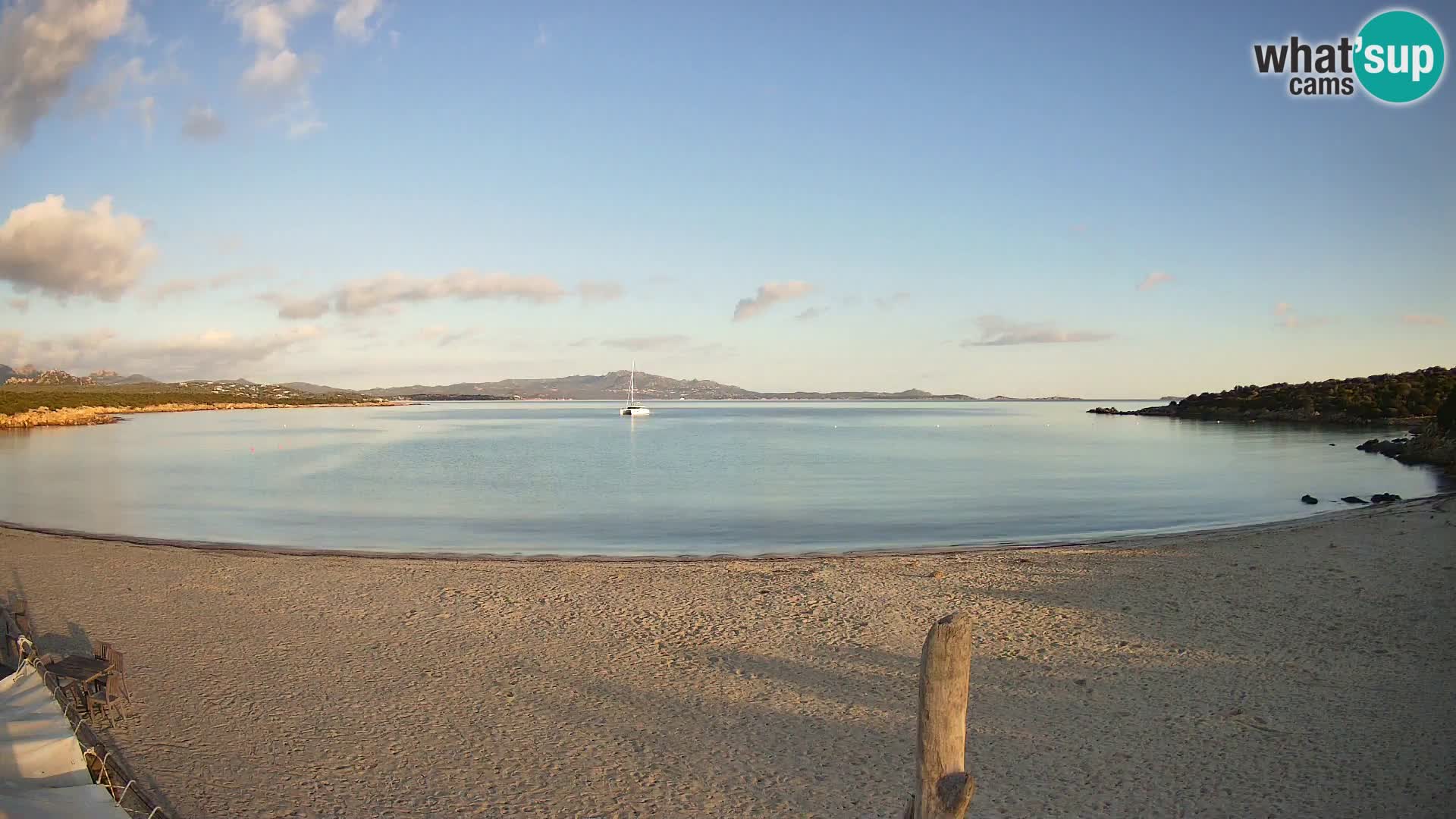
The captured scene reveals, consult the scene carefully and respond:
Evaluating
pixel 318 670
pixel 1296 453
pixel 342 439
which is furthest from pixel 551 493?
pixel 342 439

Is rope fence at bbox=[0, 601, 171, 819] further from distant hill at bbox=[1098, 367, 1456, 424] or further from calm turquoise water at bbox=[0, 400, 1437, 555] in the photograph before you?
distant hill at bbox=[1098, 367, 1456, 424]

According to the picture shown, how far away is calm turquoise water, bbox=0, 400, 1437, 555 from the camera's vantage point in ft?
72.8

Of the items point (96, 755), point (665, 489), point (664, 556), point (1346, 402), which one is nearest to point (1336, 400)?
point (1346, 402)

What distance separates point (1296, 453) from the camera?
47.5 metres

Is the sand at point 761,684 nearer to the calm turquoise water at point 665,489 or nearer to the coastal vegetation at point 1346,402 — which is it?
the calm turquoise water at point 665,489

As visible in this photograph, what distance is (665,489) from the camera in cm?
3334

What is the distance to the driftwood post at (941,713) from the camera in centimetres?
434

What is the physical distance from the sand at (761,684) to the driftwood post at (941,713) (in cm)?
231

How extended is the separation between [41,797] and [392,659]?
15.7ft

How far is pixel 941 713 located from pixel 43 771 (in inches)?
213

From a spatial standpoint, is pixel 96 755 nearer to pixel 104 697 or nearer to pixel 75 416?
pixel 104 697

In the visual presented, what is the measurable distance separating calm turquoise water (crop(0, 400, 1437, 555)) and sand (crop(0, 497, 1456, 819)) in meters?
5.99

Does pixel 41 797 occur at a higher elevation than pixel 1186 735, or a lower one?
higher

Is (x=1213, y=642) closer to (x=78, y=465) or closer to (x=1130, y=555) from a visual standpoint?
(x=1130, y=555)
